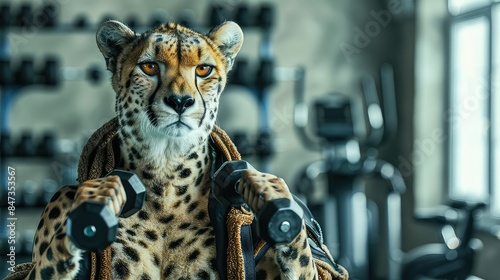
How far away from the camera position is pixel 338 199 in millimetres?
3127

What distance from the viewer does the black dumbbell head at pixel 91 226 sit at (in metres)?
0.47

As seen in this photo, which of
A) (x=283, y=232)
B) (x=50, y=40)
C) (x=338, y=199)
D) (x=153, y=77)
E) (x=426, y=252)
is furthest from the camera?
(x=50, y=40)

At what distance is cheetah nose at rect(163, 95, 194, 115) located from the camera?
57 cm

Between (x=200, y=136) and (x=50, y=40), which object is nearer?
(x=200, y=136)

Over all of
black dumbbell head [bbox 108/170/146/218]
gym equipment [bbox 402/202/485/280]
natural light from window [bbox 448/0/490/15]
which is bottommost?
gym equipment [bbox 402/202/485/280]

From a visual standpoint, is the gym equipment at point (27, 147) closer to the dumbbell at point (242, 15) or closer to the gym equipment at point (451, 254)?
the dumbbell at point (242, 15)

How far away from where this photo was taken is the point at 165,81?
1.91ft

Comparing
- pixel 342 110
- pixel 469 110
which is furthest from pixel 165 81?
pixel 469 110

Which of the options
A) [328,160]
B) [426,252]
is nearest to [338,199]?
[328,160]

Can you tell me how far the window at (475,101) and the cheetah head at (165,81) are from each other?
2907 millimetres

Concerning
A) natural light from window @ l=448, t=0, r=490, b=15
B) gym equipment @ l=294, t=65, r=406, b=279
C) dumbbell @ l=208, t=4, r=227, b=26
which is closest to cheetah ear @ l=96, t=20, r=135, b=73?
gym equipment @ l=294, t=65, r=406, b=279

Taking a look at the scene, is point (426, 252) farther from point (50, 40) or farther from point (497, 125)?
point (50, 40)

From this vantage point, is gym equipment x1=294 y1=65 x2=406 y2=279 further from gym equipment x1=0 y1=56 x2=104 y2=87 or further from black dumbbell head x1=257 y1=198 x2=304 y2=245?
black dumbbell head x1=257 y1=198 x2=304 y2=245

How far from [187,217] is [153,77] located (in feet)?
0.45
